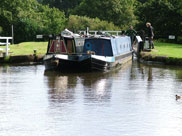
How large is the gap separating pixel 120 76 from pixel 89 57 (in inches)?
73.7

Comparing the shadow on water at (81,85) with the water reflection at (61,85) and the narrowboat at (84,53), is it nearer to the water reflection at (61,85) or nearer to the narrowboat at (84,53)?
the water reflection at (61,85)

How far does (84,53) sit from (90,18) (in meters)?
37.5

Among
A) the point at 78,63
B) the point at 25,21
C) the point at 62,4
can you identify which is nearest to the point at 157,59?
the point at 78,63

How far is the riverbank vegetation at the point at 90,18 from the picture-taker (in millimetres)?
44344

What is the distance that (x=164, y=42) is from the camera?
4475 cm

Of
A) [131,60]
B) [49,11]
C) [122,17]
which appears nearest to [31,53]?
[131,60]

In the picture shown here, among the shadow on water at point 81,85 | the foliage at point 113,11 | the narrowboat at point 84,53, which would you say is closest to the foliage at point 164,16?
the narrowboat at point 84,53

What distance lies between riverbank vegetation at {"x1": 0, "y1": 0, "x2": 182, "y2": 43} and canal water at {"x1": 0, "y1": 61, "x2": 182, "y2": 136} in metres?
16.9

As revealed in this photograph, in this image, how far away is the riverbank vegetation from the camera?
4434cm

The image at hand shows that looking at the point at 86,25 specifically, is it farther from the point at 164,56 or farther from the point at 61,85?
the point at 61,85

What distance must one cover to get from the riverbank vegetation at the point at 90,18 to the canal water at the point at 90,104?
16930mm

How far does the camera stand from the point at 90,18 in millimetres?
65812

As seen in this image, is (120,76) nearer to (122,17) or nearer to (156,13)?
(156,13)

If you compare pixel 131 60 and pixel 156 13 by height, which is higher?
pixel 156 13
